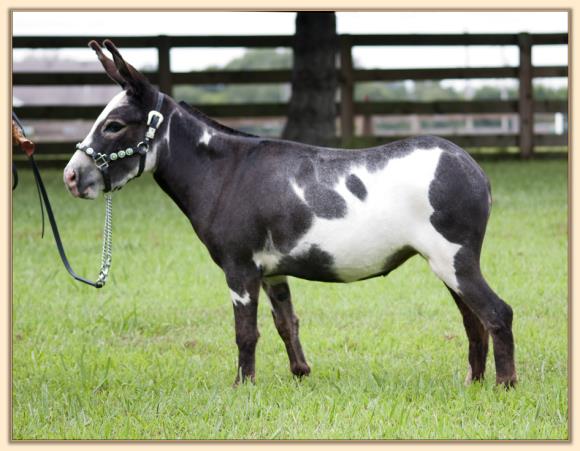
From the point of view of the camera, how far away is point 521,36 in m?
17.3

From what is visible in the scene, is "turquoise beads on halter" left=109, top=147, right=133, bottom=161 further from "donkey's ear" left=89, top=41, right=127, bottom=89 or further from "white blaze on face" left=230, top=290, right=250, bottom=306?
"white blaze on face" left=230, top=290, right=250, bottom=306

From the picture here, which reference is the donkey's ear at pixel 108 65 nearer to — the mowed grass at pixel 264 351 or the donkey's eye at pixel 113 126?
the donkey's eye at pixel 113 126

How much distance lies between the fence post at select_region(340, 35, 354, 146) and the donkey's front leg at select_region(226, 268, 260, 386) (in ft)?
40.5

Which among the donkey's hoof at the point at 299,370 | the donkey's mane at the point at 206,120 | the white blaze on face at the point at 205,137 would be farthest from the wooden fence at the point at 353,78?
the donkey's hoof at the point at 299,370

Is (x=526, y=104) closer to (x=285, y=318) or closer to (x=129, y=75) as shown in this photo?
(x=285, y=318)

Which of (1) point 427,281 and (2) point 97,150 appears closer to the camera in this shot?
(2) point 97,150

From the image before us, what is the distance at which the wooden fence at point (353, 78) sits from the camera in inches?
654

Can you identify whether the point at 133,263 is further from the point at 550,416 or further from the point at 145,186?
the point at 145,186

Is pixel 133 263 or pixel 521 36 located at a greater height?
pixel 521 36

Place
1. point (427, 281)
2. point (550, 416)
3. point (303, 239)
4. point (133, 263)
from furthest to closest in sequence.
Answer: point (133, 263) < point (427, 281) < point (303, 239) < point (550, 416)

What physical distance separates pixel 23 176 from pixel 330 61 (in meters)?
5.78

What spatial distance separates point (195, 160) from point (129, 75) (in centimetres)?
61

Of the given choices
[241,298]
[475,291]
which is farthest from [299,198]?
[475,291]

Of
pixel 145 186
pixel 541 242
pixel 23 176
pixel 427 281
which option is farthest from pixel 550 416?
pixel 23 176
